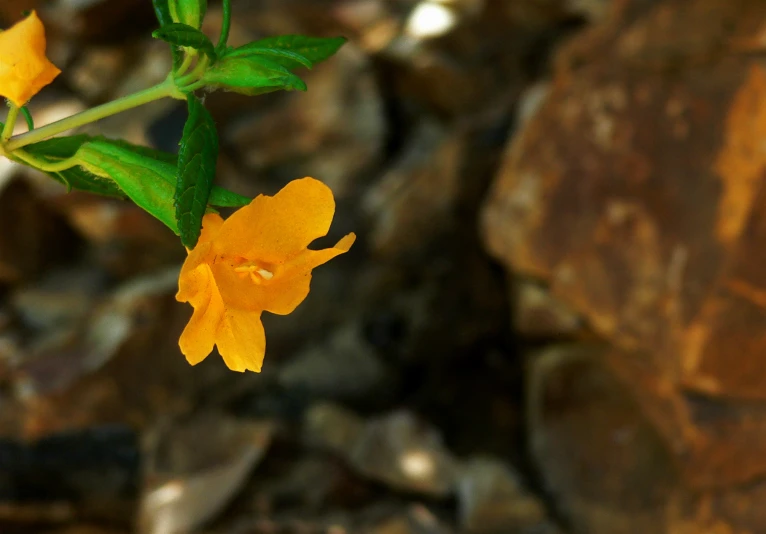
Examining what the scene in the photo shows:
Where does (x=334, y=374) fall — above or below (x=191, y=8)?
below

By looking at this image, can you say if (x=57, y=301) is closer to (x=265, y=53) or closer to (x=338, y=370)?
(x=338, y=370)

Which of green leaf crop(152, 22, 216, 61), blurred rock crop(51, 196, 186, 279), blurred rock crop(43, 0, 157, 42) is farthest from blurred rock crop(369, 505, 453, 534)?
blurred rock crop(43, 0, 157, 42)

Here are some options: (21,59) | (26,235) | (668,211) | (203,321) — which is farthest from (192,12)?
(26,235)

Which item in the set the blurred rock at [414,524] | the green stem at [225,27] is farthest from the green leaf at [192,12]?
the blurred rock at [414,524]

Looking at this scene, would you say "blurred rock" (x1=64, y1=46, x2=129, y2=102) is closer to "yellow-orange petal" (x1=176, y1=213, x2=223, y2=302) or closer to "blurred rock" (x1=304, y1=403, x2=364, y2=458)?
"blurred rock" (x1=304, y1=403, x2=364, y2=458)

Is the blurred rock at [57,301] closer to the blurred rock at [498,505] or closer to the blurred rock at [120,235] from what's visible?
the blurred rock at [120,235]

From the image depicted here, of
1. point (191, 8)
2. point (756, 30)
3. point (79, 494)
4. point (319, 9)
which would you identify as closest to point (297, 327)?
point (79, 494)

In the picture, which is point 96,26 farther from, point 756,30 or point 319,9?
point 756,30
